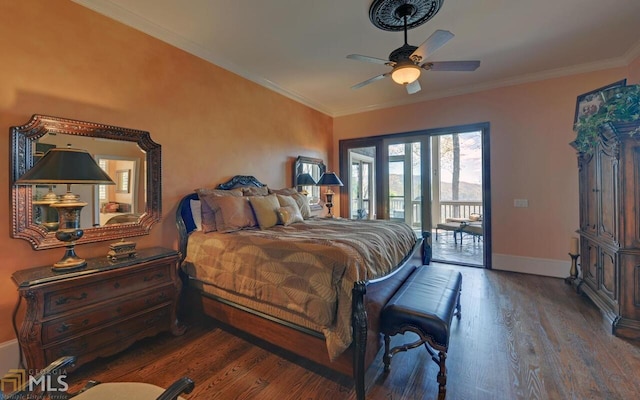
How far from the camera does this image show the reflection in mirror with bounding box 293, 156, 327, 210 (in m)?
4.76

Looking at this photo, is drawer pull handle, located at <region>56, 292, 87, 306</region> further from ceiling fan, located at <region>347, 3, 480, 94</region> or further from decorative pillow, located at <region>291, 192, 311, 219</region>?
ceiling fan, located at <region>347, 3, 480, 94</region>

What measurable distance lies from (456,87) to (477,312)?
11.4 feet

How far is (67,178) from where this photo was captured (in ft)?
5.92

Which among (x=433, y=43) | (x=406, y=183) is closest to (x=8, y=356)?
(x=433, y=43)

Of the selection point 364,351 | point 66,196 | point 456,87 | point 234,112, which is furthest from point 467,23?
point 66,196

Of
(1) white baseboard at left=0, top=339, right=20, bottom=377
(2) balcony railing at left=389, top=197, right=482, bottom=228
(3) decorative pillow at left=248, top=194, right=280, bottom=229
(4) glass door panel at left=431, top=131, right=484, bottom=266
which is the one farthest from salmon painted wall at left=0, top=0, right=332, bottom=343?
(4) glass door panel at left=431, top=131, right=484, bottom=266

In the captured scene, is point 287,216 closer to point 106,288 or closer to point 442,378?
point 106,288

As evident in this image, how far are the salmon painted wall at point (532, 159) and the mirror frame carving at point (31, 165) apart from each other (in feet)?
13.9

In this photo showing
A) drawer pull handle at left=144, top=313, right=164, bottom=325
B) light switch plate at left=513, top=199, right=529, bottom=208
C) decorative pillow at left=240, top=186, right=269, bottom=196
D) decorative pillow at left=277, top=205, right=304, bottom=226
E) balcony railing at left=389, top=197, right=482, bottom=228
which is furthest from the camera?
balcony railing at left=389, top=197, right=482, bottom=228

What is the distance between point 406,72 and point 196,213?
2530 millimetres

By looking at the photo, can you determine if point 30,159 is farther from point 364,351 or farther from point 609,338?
point 609,338

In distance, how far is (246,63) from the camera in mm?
3566

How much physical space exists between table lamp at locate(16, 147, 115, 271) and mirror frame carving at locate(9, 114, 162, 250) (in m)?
0.14

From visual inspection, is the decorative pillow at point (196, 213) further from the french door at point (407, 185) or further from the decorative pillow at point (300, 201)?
the french door at point (407, 185)
